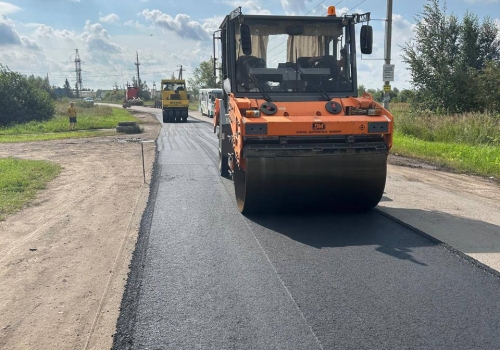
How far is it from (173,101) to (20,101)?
34.8 ft

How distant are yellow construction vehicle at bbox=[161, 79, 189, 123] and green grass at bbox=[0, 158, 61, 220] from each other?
20451 mm

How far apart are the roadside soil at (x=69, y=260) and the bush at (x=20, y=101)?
2511cm

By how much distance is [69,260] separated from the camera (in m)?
5.94

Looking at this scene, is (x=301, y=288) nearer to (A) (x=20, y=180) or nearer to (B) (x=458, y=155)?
(A) (x=20, y=180)

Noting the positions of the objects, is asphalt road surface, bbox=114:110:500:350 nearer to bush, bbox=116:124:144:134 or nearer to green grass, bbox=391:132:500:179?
green grass, bbox=391:132:500:179

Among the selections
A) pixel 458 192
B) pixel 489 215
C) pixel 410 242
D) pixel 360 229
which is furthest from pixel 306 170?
pixel 458 192

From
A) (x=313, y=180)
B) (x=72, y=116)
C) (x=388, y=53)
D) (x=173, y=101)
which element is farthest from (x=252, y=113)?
(x=173, y=101)

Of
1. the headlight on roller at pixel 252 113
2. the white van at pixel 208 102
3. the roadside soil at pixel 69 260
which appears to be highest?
the white van at pixel 208 102

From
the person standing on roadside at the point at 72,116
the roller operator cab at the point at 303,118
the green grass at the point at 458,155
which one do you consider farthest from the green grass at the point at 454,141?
the person standing on roadside at the point at 72,116

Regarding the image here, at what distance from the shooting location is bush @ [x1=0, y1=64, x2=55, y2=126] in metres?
33.9

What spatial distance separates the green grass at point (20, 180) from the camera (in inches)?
350

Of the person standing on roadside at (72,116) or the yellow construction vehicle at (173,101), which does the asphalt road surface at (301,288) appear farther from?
the yellow construction vehicle at (173,101)

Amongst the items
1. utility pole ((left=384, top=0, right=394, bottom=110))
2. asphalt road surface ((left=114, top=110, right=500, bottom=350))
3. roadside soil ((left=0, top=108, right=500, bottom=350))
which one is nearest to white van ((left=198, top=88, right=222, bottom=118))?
utility pole ((left=384, top=0, right=394, bottom=110))

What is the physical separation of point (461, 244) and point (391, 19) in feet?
49.0
